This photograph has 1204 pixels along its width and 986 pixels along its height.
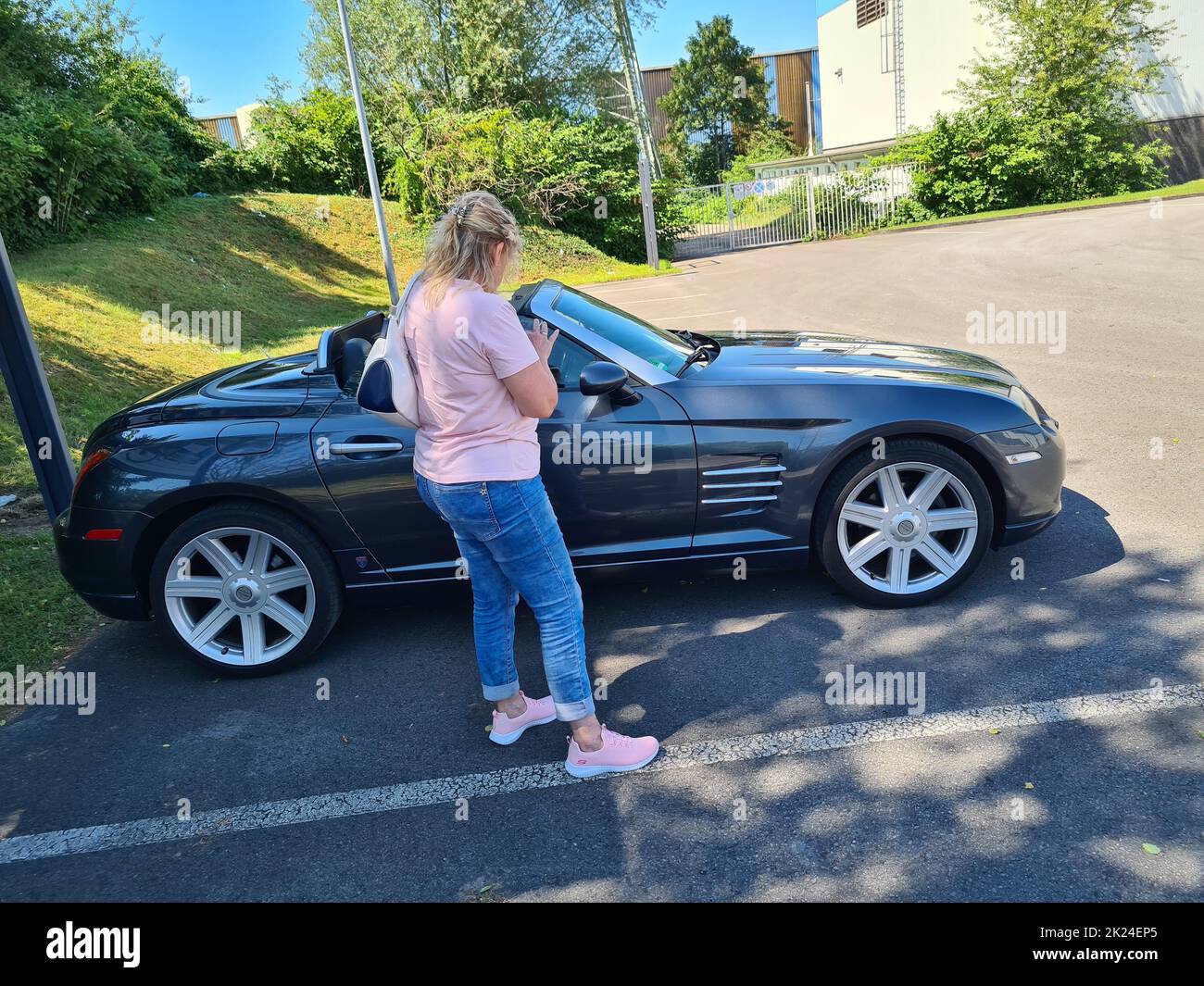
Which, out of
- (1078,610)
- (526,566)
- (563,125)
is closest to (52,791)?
(526,566)

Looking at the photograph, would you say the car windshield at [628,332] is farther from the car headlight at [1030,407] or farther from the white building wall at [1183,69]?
the white building wall at [1183,69]

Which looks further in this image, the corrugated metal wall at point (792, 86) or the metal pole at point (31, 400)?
the corrugated metal wall at point (792, 86)

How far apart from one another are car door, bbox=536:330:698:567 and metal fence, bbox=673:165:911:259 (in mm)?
26228

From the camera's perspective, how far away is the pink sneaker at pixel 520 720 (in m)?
3.40

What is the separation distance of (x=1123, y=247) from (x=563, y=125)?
1572 centimetres

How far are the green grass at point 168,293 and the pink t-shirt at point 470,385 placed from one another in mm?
2892

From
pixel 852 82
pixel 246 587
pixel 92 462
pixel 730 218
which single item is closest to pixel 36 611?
pixel 92 462

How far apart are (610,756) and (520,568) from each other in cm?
73

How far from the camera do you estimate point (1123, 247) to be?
1579 cm

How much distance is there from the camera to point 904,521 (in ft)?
13.1

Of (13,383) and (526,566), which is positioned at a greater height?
(13,383)

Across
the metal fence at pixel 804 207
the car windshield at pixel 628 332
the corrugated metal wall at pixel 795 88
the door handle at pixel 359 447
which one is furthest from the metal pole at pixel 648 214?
the corrugated metal wall at pixel 795 88

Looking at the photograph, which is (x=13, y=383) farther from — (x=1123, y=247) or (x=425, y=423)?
(x=1123, y=247)
